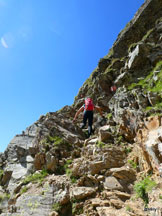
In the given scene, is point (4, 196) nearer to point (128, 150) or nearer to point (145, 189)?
point (128, 150)

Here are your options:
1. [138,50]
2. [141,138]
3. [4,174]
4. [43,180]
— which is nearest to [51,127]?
[43,180]

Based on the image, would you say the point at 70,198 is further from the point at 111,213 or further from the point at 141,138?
the point at 141,138

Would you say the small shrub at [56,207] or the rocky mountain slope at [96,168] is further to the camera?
the small shrub at [56,207]

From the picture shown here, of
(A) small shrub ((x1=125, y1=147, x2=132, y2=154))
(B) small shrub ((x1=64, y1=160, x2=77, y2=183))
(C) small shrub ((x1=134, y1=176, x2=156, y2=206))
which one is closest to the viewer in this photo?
(C) small shrub ((x1=134, y1=176, x2=156, y2=206))

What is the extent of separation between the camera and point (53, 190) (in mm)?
6516

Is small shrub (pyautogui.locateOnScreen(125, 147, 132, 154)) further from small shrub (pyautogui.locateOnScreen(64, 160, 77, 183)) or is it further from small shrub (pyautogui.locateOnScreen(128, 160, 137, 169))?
small shrub (pyautogui.locateOnScreen(64, 160, 77, 183))

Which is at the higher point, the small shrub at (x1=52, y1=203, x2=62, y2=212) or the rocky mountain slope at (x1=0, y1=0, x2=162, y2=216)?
the rocky mountain slope at (x1=0, y1=0, x2=162, y2=216)

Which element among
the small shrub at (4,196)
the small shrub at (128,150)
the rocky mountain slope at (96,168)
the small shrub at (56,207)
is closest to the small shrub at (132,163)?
the rocky mountain slope at (96,168)

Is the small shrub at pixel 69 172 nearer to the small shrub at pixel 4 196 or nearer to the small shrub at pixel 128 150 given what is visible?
the small shrub at pixel 128 150

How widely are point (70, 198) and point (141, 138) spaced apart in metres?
4.54

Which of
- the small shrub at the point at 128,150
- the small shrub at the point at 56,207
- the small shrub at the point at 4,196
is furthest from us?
the small shrub at the point at 4,196

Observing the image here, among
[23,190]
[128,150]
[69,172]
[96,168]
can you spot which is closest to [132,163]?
[128,150]

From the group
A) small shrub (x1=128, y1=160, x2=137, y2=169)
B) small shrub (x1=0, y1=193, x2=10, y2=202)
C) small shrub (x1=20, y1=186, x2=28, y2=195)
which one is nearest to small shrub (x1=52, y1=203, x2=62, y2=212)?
small shrub (x1=20, y1=186, x2=28, y2=195)

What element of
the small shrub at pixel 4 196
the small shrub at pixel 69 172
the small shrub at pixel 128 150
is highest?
the small shrub at pixel 128 150
